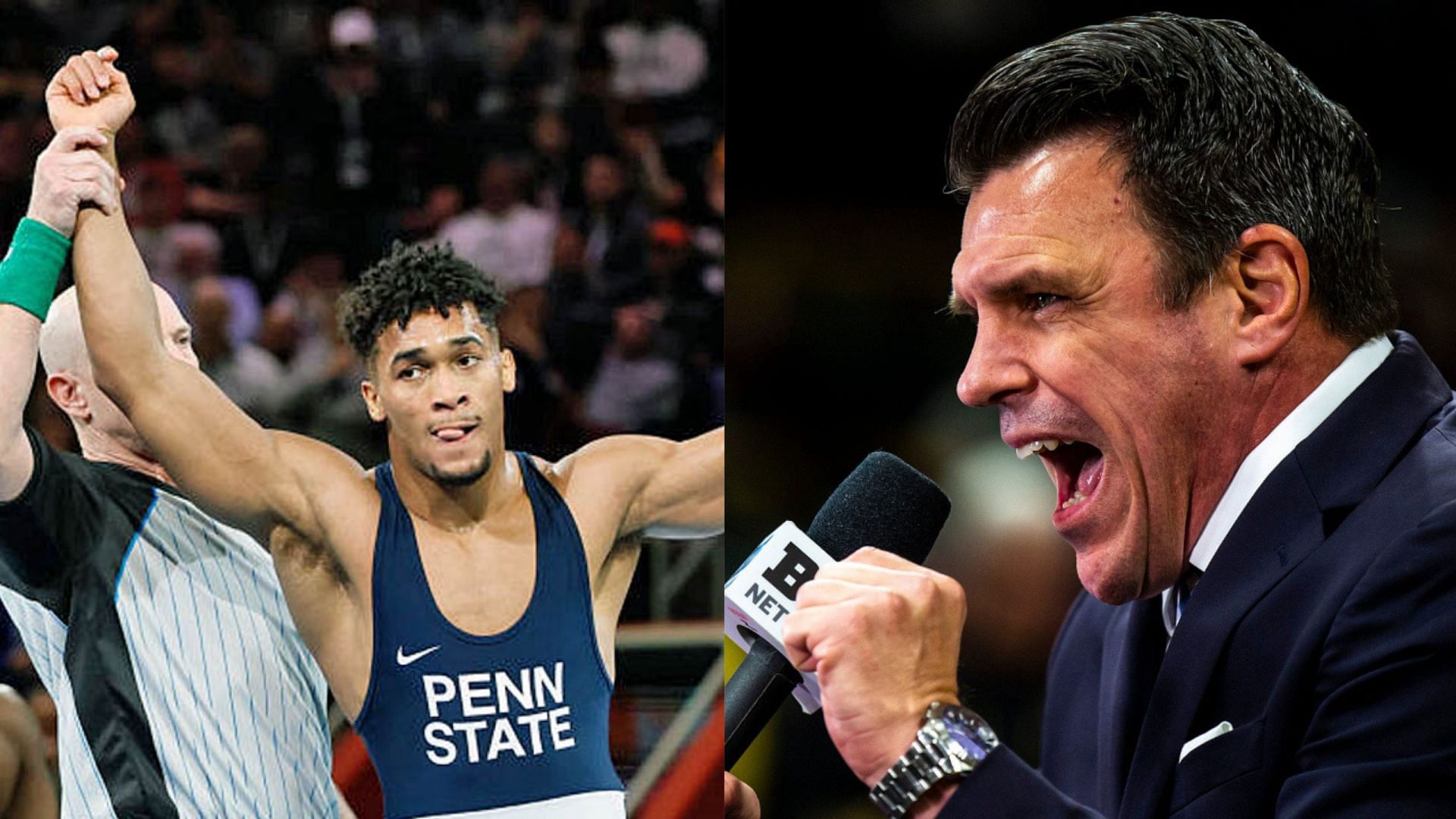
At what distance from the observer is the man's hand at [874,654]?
1.27 m

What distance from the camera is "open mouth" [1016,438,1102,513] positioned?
1.49m

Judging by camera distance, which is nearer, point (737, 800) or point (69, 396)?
point (69, 396)

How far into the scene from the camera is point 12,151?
45.4 inches

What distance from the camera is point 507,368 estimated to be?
124 centimetres

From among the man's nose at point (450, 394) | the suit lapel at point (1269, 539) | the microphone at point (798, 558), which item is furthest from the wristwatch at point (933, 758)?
the man's nose at point (450, 394)

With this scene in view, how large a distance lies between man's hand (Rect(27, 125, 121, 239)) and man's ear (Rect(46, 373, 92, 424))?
104 millimetres

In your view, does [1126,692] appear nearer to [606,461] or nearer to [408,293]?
[606,461]

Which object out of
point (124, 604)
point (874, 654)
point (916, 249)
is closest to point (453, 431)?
point (124, 604)

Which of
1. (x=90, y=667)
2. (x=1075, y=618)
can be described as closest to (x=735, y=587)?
(x=90, y=667)

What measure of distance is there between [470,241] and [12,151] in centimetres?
33

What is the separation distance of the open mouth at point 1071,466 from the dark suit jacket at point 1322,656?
5.3 inches

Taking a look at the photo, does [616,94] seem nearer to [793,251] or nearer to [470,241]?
[470,241]

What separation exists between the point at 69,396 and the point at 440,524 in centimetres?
28

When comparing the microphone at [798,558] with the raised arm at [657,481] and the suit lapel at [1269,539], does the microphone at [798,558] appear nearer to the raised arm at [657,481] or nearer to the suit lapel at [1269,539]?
the raised arm at [657,481]
